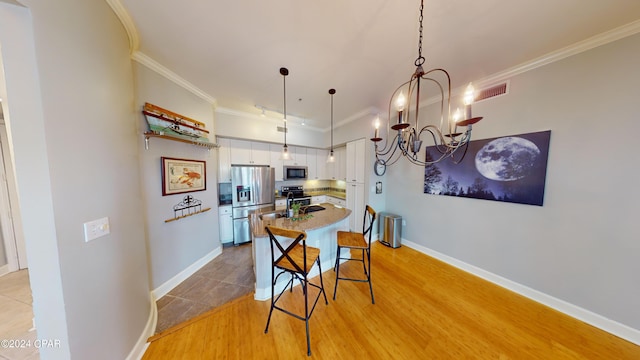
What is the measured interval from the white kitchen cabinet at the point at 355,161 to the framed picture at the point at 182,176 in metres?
2.94

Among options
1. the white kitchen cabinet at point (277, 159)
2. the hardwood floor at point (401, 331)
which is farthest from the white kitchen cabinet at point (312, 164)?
the hardwood floor at point (401, 331)

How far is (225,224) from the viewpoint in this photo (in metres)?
3.46

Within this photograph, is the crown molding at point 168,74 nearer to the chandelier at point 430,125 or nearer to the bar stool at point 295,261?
the bar stool at point 295,261

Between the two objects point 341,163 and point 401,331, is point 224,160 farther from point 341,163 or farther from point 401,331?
point 401,331

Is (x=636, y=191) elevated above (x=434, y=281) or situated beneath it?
elevated above

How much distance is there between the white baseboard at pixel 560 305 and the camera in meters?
1.62

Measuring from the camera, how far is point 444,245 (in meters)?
2.93

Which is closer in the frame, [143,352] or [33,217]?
[33,217]

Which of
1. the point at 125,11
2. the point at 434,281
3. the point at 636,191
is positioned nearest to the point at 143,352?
the point at 125,11

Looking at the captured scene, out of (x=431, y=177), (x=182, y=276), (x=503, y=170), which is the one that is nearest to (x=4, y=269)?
(x=182, y=276)

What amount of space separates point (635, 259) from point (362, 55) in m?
3.39

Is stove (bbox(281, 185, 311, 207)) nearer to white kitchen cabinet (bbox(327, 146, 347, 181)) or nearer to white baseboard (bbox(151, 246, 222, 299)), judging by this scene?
white kitchen cabinet (bbox(327, 146, 347, 181))

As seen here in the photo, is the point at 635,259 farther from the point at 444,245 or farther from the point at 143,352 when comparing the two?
the point at 143,352

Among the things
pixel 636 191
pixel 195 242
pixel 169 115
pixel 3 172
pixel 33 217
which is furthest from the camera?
pixel 195 242
